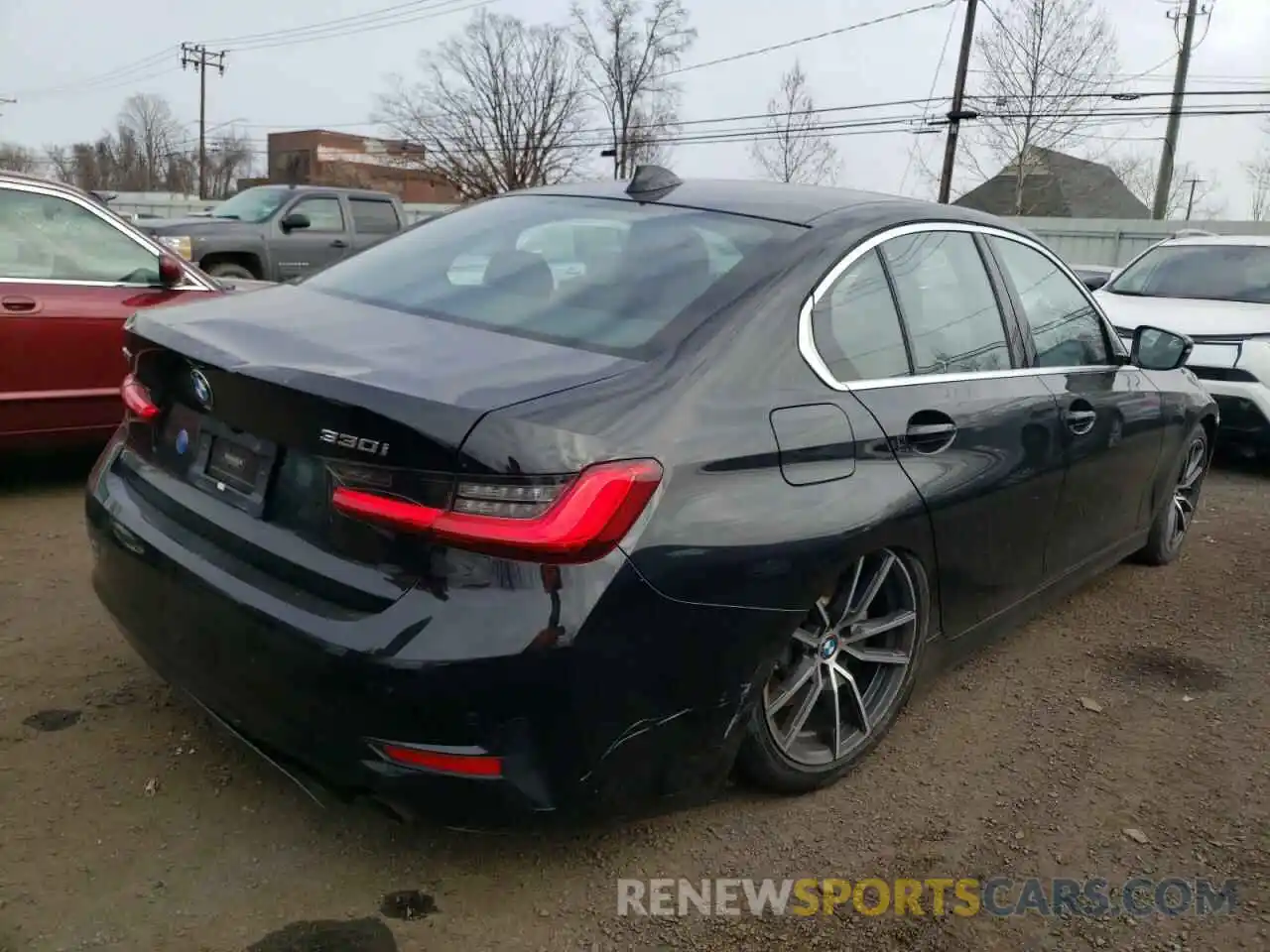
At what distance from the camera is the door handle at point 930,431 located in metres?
2.86

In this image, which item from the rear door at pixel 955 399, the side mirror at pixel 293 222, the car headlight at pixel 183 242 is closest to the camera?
the rear door at pixel 955 399

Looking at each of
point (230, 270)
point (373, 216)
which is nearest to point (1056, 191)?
point (373, 216)

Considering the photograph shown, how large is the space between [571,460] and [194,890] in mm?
1320

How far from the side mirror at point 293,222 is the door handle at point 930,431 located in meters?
10.9

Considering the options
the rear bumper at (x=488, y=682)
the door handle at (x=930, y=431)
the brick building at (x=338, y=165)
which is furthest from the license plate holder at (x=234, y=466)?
the brick building at (x=338, y=165)

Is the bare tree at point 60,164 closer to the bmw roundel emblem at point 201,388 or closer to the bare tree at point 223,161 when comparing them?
the bare tree at point 223,161

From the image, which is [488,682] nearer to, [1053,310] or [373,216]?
[1053,310]

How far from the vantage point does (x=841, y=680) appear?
293 centimetres

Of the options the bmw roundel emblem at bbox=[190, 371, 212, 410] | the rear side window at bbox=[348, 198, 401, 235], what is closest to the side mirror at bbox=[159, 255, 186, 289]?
the bmw roundel emblem at bbox=[190, 371, 212, 410]

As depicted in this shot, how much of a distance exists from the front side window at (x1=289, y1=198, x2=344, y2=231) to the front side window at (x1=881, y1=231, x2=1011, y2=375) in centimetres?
1072

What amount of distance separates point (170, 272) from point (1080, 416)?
4.29 m

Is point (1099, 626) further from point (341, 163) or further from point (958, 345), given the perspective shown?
point (341, 163)

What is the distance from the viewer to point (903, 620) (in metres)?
3.01

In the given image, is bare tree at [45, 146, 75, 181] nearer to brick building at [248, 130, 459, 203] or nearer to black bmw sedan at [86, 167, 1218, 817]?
brick building at [248, 130, 459, 203]
